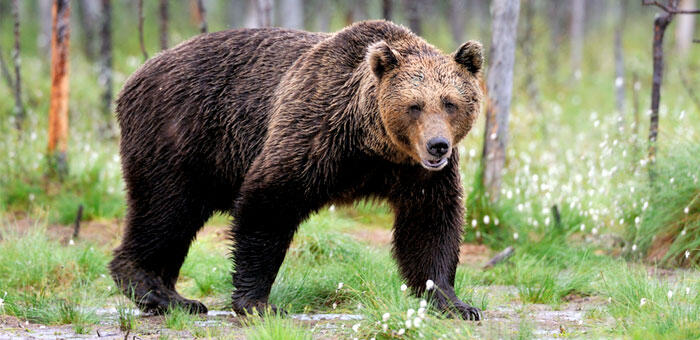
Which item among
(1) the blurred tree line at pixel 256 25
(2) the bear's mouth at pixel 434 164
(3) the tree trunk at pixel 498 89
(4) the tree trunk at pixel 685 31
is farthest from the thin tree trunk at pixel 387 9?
(4) the tree trunk at pixel 685 31

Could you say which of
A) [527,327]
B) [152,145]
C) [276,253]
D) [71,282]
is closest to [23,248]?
[71,282]

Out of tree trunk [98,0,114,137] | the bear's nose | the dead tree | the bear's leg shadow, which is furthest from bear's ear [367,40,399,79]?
tree trunk [98,0,114,137]

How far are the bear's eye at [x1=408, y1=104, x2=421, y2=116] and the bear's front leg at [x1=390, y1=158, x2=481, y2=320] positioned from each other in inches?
23.6

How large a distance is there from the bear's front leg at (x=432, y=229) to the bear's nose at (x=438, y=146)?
66cm

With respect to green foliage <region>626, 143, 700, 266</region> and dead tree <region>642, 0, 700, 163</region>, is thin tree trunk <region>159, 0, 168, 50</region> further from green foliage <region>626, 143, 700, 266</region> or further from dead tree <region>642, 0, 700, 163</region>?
green foliage <region>626, 143, 700, 266</region>

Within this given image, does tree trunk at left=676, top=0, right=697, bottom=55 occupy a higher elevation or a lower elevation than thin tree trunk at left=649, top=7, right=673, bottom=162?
higher

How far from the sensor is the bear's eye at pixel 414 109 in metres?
4.54

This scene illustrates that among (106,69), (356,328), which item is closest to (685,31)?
(106,69)

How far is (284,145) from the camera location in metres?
5.02

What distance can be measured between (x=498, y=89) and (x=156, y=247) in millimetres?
3739

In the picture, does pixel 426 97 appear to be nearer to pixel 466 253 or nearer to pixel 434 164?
pixel 434 164

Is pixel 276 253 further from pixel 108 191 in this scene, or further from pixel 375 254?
pixel 108 191

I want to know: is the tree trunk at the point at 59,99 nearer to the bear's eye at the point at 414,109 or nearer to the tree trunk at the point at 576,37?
the bear's eye at the point at 414,109

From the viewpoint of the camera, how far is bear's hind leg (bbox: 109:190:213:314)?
551 cm
